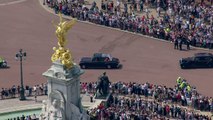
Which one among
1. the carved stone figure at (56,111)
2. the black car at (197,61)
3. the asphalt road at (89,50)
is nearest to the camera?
the carved stone figure at (56,111)

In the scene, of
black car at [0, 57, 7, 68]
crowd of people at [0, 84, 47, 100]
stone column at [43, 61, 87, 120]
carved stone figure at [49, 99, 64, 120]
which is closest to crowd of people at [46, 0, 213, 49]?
black car at [0, 57, 7, 68]

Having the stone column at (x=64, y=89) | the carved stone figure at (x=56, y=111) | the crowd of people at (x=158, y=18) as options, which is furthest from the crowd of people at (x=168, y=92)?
the carved stone figure at (x=56, y=111)

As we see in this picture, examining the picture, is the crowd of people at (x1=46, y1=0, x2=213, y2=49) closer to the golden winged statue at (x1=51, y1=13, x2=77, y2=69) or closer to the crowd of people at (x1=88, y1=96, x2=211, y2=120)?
the crowd of people at (x1=88, y1=96, x2=211, y2=120)

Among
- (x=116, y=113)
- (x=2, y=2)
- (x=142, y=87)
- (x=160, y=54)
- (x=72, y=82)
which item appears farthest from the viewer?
(x=2, y=2)

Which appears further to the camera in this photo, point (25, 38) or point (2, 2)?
point (2, 2)

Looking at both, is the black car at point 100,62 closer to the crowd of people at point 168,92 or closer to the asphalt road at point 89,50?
the asphalt road at point 89,50

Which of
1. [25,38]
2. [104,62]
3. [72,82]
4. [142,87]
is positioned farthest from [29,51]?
[72,82]

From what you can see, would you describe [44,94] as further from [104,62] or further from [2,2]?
[2,2]
